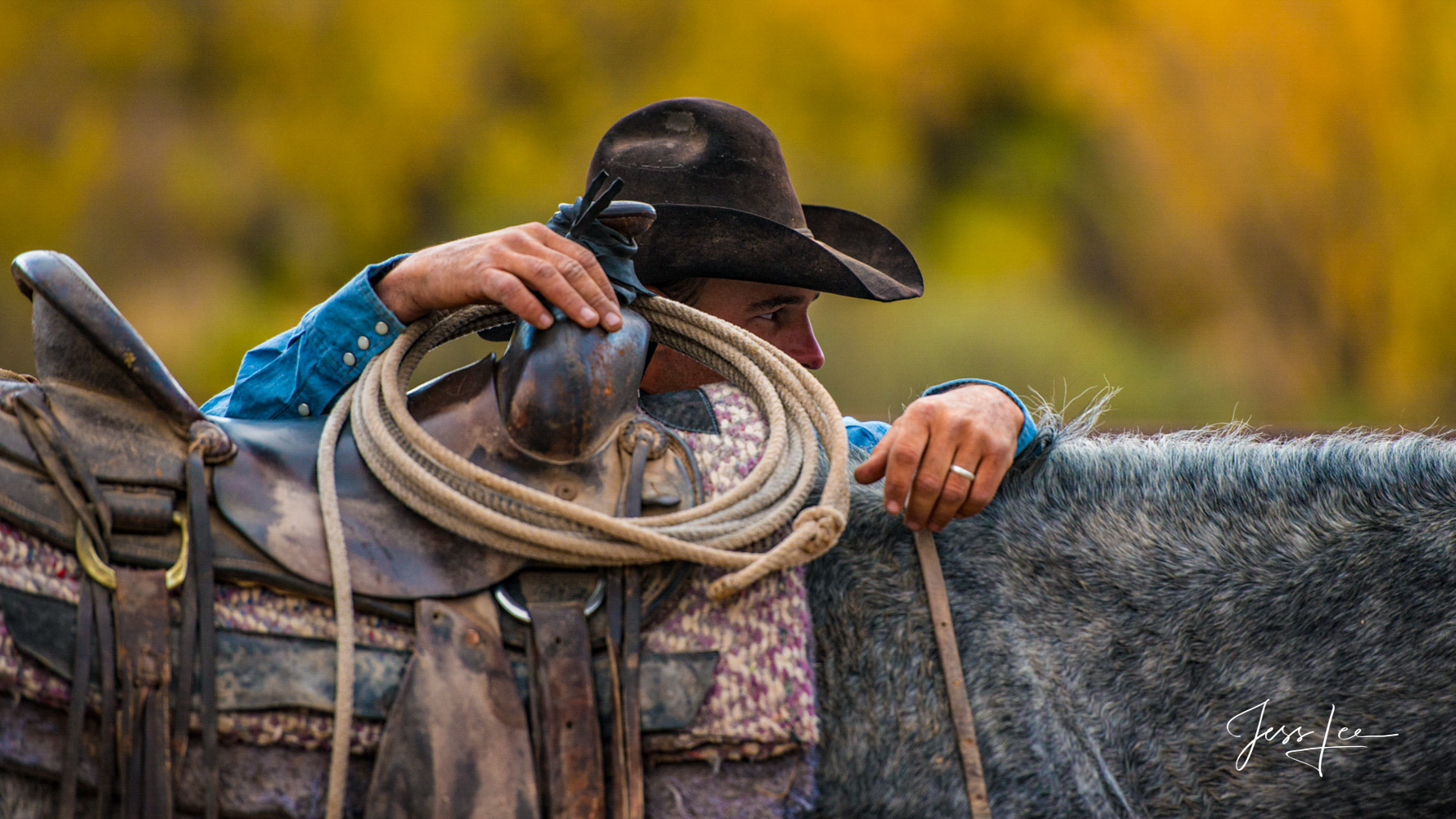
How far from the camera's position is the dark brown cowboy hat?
145 cm

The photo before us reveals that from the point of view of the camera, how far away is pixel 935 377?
3.70 meters

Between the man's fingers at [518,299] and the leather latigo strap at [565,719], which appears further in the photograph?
the man's fingers at [518,299]

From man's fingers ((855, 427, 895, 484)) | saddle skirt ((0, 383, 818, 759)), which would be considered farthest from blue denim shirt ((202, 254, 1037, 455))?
saddle skirt ((0, 383, 818, 759))

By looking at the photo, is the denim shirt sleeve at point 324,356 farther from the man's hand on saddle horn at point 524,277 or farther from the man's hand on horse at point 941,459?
the man's hand on horse at point 941,459

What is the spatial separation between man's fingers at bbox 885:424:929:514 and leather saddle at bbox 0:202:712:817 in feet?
0.67

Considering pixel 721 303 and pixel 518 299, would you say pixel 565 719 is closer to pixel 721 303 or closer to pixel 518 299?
pixel 518 299

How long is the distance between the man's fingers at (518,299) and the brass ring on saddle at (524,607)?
0.26 metres

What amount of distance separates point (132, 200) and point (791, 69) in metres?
2.55

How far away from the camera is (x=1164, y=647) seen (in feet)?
3.19

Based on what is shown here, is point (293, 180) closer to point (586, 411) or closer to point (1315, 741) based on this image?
point (586, 411)

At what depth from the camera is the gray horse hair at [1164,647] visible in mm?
931

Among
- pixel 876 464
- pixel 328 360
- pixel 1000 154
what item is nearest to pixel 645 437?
pixel 876 464

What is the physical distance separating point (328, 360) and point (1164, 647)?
1.01 meters
